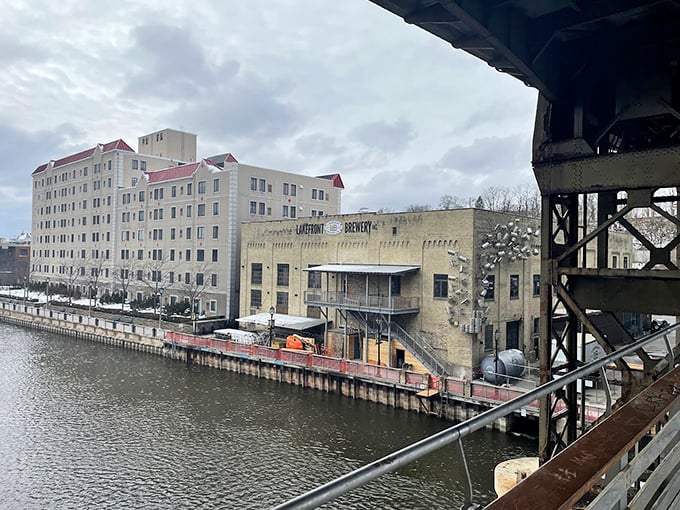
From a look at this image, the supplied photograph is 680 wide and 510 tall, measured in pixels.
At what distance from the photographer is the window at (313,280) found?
3416 centimetres

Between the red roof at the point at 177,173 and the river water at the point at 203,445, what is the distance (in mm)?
22727

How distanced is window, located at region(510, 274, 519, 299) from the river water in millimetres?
9968

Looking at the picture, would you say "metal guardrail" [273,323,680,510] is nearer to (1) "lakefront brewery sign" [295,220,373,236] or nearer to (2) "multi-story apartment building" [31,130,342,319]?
(1) "lakefront brewery sign" [295,220,373,236]

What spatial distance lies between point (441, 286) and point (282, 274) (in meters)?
13.2

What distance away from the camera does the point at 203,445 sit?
63.5 ft

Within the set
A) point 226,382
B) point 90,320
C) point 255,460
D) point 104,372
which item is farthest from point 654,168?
point 90,320

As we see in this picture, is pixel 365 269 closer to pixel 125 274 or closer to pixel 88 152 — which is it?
pixel 125 274

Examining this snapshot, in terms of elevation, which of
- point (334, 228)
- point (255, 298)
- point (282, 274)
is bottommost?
point (255, 298)

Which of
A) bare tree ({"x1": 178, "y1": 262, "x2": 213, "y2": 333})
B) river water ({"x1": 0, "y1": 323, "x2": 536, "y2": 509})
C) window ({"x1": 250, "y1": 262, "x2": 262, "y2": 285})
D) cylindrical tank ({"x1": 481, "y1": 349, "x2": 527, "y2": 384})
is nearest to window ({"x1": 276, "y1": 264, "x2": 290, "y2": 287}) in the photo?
window ({"x1": 250, "y1": 262, "x2": 262, "y2": 285})

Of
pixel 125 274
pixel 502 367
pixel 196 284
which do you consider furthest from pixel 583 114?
pixel 125 274

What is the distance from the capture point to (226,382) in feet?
96.4

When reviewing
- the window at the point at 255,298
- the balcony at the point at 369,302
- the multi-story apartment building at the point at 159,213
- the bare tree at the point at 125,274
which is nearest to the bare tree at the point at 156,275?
the multi-story apartment building at the point at 159,213

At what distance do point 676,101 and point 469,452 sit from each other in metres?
14.9

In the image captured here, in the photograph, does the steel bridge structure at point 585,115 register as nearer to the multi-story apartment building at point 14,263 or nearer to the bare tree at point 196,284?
the bare tree at point 196,284
